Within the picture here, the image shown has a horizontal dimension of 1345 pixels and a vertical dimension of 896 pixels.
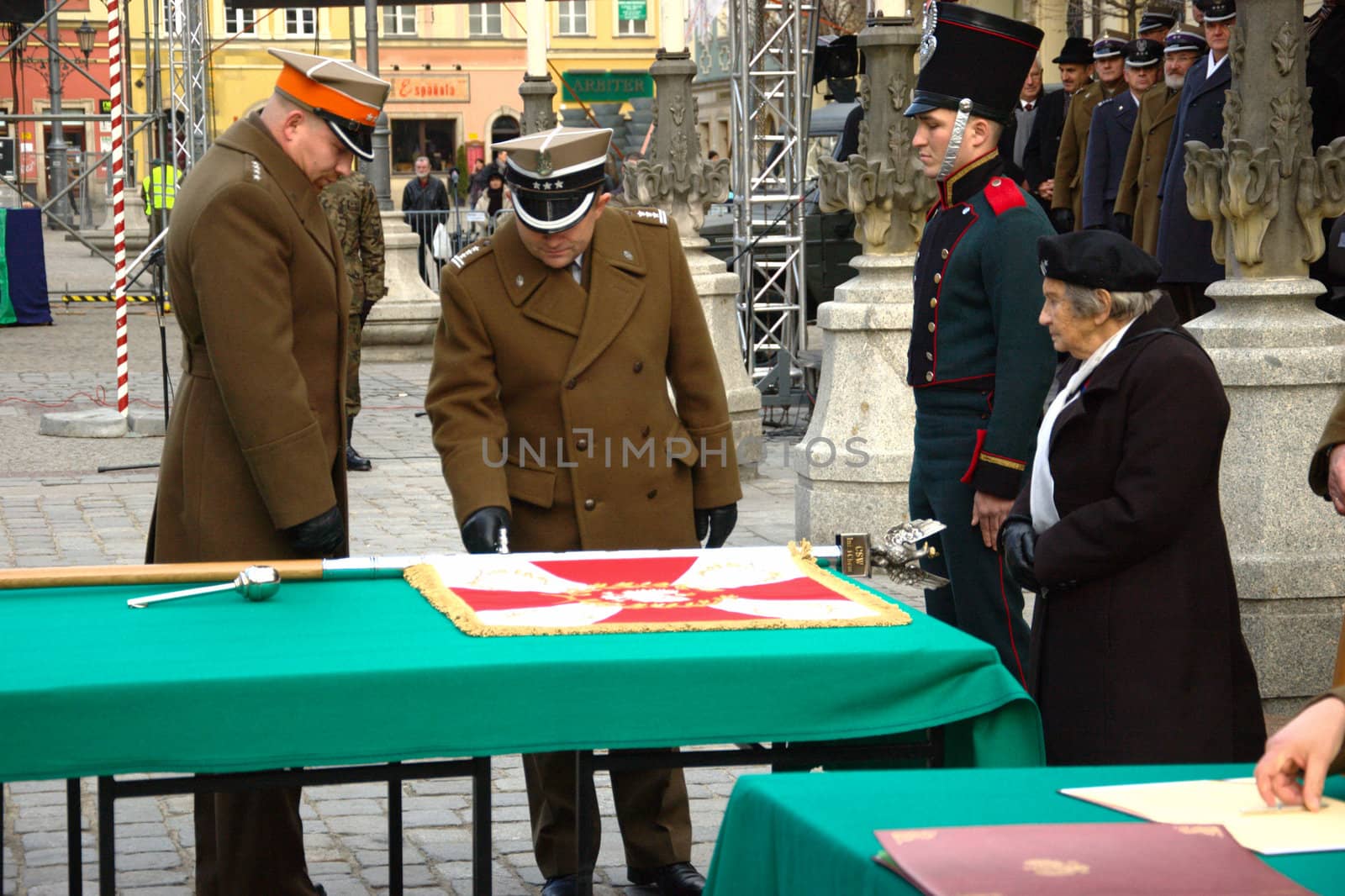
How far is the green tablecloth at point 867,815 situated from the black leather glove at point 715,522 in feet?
7.34

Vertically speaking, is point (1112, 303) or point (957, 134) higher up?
point (957, 134)

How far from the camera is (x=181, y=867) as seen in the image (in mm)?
5094

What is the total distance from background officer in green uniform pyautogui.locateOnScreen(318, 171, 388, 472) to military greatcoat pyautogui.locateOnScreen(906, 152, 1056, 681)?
6.06m

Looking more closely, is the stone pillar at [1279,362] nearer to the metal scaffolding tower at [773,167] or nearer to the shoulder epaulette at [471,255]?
the shoulder epaulette at [471,255]

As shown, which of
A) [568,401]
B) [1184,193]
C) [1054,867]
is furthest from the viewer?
[1184,193]

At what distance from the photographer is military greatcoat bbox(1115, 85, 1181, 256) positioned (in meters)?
10.3

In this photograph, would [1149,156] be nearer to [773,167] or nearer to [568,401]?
[773,167]

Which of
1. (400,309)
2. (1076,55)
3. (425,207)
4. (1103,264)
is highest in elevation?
(1076,55)

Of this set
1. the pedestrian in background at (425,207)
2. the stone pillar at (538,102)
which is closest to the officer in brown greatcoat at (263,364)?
the stone pillar at (538,102)

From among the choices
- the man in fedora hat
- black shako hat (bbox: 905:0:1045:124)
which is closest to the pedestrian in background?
the man in fedora hat

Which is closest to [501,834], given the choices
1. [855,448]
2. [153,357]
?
[855,448]

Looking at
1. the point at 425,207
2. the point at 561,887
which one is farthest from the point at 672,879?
the point at 425,207

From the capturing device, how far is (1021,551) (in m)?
4.38

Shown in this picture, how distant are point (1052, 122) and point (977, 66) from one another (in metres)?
8.28
